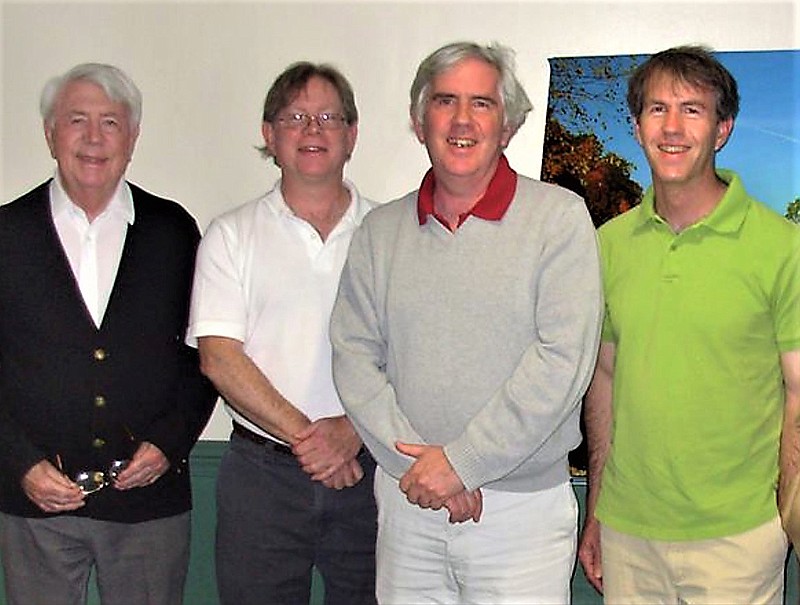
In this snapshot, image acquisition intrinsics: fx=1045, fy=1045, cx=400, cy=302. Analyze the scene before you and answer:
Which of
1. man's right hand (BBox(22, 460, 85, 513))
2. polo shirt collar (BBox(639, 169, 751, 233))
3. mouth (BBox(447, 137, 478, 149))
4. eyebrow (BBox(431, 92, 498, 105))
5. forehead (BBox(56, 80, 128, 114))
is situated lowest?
man's right hand (BBox(22, 460, 85, 513))

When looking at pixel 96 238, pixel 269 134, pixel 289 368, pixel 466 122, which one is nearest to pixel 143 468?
pixel 289 368

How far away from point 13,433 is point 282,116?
3.12 feet

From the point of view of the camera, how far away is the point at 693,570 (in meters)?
2.08

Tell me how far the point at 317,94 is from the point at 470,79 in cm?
44


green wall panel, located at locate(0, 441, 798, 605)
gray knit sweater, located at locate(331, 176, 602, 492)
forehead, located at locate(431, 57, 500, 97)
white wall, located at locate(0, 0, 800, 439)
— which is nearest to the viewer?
gray knit sweater, located at locate(331, 176, 602, 492)

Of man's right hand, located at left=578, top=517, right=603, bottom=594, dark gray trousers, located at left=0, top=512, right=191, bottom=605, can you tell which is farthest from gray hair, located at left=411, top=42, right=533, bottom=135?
dark gray trousers, located at left=0, top=512, right=191, bottom=605

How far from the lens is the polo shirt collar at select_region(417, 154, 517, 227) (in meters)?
2.10

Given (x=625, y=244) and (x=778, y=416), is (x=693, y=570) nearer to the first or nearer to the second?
(x=778, y=416)

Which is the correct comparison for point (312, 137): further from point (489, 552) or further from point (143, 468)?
point (489, 552)

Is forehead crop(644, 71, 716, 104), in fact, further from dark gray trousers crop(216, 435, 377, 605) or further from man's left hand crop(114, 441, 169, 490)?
man's left hand crop(114, 441, 169, 490)

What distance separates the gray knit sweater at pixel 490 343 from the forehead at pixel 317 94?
43 cm

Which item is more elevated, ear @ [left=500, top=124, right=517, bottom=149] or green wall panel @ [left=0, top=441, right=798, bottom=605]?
ear @ [left=500, top=124, right=517, bottom=149]

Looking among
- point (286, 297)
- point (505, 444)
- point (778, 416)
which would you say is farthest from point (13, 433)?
point (778, 416)

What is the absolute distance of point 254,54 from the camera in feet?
10.1
